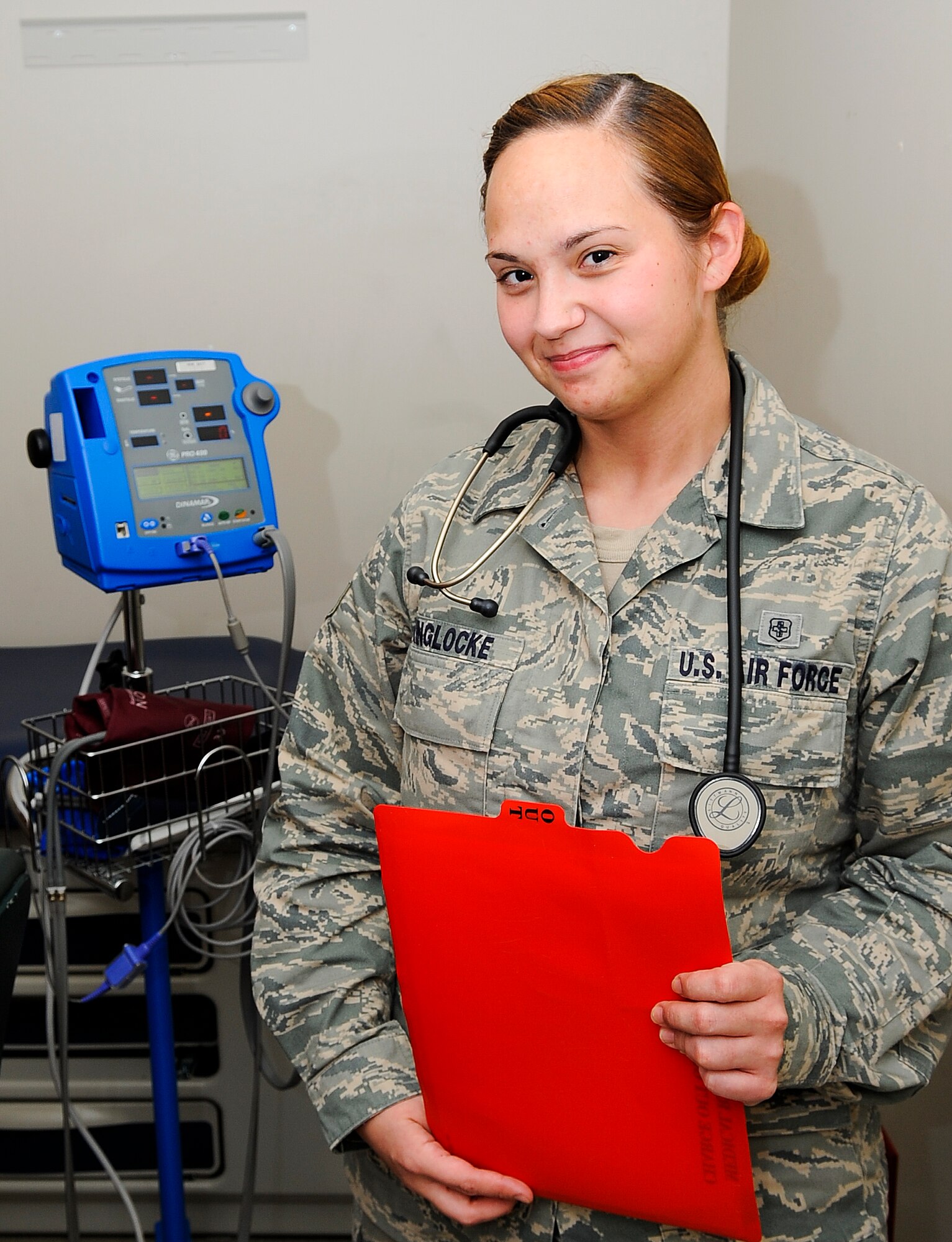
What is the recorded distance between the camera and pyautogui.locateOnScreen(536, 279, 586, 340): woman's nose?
36.1 inches

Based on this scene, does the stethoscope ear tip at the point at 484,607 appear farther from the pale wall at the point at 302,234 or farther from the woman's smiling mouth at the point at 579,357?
the pale wall at the point at 302,234

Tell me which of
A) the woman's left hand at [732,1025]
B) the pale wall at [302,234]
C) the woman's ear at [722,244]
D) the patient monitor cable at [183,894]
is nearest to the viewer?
the woman's left hand at [732,1025]

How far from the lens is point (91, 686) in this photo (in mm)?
2037

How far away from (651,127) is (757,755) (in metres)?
0.51

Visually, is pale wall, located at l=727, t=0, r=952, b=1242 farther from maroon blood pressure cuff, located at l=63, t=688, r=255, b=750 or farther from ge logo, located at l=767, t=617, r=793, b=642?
maroon blood pressure cuff, located at l=63, t=688, r=255, b=750

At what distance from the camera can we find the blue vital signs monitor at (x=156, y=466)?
1415 millimetres

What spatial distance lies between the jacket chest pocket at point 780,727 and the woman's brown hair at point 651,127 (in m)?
0.37

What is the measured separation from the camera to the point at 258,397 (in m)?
1.55

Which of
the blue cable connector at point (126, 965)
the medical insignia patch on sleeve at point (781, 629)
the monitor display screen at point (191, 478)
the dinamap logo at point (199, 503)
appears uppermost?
the monitor display screen at point (191, 478)

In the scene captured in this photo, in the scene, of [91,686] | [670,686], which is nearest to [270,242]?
[91,686]

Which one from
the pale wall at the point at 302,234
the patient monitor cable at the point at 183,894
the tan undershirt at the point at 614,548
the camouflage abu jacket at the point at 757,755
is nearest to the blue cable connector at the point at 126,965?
the patient monitor cable at the point at 183,894

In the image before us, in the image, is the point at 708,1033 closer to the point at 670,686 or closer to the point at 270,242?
the point at 670,686

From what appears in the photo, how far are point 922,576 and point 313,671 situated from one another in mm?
558

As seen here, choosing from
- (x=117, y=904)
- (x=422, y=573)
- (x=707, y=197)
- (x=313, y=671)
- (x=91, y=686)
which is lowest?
(x=117, y=904)
